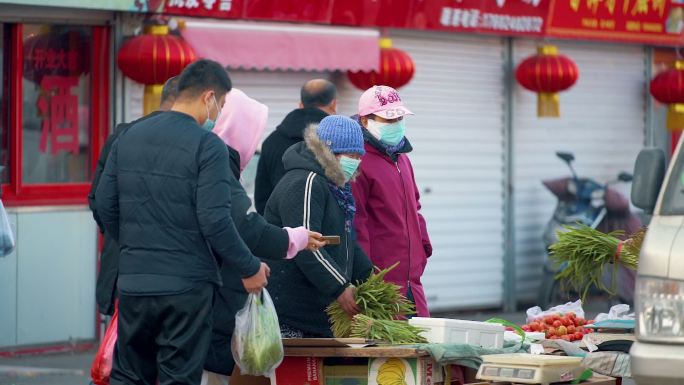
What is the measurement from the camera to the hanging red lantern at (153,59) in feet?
35.3

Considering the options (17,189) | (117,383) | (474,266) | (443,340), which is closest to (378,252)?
(443,340)

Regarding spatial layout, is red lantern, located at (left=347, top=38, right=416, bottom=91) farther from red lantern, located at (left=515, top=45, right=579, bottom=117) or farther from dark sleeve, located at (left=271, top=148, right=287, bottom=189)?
dark sleeve, located at (left=271, top=148, right=287, bottom=189)

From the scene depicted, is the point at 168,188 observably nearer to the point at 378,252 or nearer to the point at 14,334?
the point at 378,252

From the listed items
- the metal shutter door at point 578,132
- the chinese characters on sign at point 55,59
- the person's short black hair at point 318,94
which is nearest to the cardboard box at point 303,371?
the person's short black hair at point 318,94

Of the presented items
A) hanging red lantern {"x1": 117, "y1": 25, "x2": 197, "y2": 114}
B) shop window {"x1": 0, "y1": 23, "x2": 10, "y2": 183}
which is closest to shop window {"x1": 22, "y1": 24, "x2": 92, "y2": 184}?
shop window {"x1": 0, "y1": 23, "x2": 10, "y2": 183}

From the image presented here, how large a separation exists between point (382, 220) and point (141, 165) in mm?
1879

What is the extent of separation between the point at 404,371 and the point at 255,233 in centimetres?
90

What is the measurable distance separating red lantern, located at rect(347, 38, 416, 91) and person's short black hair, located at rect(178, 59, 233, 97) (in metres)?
6.42

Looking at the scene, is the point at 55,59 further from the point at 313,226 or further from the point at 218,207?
the point at 218,207

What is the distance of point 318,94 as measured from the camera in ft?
28.9

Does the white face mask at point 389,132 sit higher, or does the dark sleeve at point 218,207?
the white face mask at point 389,132

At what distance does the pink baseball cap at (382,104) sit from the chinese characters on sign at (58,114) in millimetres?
4100

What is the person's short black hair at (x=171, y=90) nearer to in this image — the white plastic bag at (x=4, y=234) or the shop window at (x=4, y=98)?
the white plastic bag at (x=4, y=234)

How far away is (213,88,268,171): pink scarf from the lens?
671cm
